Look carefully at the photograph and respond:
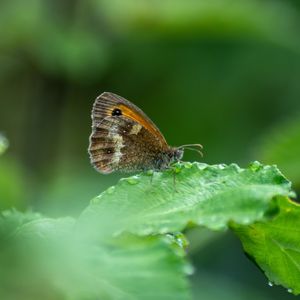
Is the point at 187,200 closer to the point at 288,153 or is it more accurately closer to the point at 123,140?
the point at 123,140

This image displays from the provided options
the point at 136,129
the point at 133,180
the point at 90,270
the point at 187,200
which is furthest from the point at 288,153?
the point at 90,270

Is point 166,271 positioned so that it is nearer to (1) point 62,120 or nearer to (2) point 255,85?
(1) point 62,120

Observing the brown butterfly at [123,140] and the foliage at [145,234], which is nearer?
the foliage at [145,234]

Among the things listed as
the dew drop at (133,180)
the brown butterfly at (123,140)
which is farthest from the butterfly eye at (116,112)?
the dew drop at (133,180)

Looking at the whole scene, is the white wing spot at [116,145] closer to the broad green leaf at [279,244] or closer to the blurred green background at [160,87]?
the blurred green background at [160,87]

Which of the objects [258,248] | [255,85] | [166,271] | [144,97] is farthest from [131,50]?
[166,271]

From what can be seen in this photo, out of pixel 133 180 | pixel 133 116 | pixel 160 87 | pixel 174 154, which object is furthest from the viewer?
pixel 160 87

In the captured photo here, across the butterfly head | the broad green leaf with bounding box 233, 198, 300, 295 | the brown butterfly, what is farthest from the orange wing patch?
the broad green leaf with bounding box 233, 198, 300, 295
